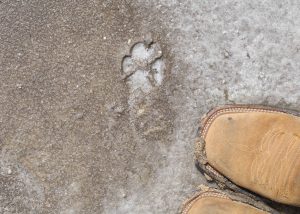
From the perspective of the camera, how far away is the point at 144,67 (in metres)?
2.51

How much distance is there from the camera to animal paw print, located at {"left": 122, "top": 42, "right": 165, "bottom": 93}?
2500mm

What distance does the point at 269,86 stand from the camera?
8.14 feet

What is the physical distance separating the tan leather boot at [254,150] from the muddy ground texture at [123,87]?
0.32ft

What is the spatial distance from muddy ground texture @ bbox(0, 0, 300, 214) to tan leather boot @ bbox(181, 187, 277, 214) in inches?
3.0

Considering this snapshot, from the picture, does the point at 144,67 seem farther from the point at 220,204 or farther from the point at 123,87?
the point at 220,204

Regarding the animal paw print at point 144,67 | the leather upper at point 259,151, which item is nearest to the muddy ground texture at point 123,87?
the animal paw print at point 144,67

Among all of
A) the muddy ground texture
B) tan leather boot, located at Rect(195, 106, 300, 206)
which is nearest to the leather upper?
tan leather boot, located at Rect(195, 106, 300, 206)

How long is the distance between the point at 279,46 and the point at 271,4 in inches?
7.1

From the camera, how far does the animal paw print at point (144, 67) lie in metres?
2.50

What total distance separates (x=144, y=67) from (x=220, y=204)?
662 mm

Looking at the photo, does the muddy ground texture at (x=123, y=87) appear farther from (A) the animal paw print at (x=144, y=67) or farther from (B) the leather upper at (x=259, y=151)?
(B) the leather upper at (x=259, y=151)

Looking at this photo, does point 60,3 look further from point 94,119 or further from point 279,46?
point 279,46

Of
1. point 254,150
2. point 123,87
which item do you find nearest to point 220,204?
point 254,150

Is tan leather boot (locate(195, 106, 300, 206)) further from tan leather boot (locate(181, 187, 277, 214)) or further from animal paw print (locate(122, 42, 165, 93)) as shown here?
animal paw print (locate(122, 42, 165, 93))
